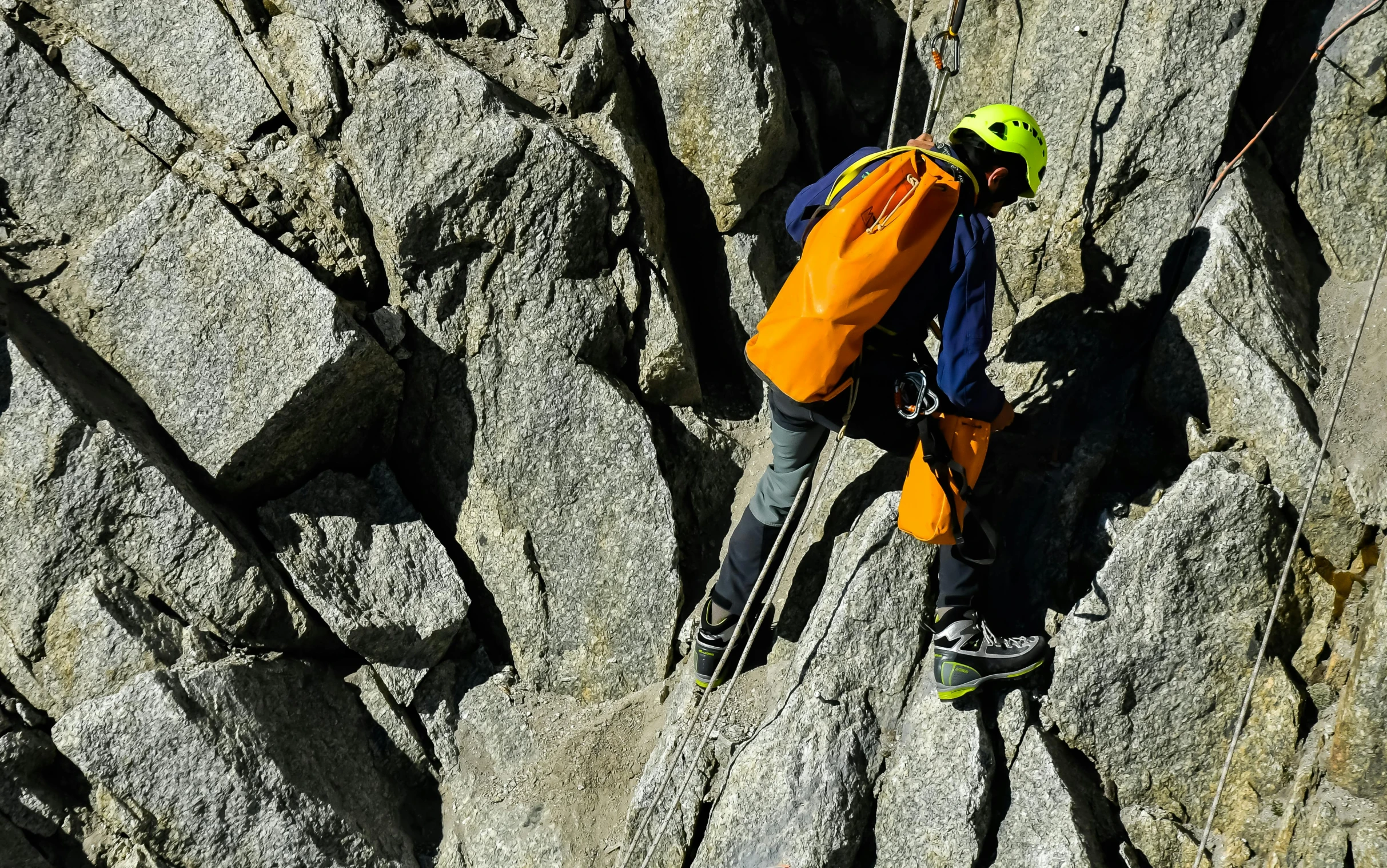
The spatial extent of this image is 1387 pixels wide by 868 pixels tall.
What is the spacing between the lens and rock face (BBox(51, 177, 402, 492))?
291 inches

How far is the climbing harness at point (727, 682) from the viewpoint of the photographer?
643 cm

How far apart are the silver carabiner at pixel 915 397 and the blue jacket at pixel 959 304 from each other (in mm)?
102

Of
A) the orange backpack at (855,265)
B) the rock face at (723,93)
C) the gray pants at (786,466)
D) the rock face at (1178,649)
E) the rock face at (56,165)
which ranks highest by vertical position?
the rock face at (56,165)

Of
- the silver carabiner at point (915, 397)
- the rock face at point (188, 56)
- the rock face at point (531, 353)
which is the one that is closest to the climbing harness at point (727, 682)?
the silver carabiner at point (915, 397)

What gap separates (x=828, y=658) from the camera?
6.79m

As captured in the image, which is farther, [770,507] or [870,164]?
[770,507]

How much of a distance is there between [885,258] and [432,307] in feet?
13.2

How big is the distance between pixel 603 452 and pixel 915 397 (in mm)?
2829

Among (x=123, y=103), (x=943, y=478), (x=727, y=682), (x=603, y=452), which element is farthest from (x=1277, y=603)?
(x=123, y=103)

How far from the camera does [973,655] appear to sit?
6.31 metres

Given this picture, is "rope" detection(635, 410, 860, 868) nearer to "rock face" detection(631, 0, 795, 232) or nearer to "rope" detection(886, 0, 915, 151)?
"rope" detection(886, 0, 915, 151)

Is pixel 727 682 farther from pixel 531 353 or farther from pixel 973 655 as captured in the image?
pixel 531 353

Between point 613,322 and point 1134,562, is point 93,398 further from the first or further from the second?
point 1134,562

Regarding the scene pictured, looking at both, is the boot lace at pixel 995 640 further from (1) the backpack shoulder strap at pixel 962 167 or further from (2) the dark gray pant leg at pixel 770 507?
(1) the backpack shoulder strap at pixel 962 167
